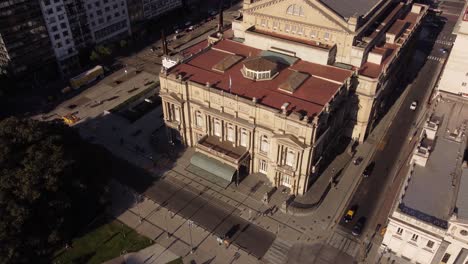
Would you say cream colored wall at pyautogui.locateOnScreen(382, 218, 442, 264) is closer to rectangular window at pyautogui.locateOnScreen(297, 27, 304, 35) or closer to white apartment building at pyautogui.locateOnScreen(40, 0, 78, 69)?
rectangular window at pyautogui.locateOnScreen(297, 27, 304, 35)

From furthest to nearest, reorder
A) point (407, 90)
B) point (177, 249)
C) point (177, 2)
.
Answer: point (177, 2) → point (407, 90) → point (177, 249)

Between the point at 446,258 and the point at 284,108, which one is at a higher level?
the point at 284,108

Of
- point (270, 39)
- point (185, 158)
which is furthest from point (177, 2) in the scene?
point (185, 158)

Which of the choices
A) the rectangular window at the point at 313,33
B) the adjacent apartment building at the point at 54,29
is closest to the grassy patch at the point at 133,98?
the adjacent apartment building at the point at 54,29

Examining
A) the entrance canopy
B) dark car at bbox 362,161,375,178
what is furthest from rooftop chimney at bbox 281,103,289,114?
dark car at bbox 362,161,375,178

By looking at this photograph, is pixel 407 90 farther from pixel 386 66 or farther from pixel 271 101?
pixel 271 101

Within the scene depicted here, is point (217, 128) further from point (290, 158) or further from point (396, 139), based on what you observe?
point (396, 139)

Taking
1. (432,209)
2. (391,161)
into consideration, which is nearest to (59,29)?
(391,161)
